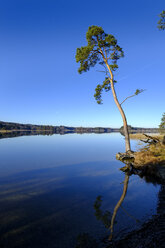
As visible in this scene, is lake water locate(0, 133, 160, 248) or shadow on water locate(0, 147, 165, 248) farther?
lake water locate(0, 133, 160, 248)

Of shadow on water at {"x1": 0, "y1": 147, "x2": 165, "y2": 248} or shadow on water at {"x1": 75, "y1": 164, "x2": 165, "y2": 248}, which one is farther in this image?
shadow on water at {"x1": 0, "y1": 147, "x2": 165, "y2": 248}

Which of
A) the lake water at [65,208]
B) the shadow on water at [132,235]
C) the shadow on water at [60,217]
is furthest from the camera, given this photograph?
the lake water at [65,208]

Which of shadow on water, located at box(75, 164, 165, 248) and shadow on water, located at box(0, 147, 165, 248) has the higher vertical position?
shadow on water, located at box(75, 164, 165, 248)

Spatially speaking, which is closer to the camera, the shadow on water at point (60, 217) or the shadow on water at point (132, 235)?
the shadow on water at point (132, 235)

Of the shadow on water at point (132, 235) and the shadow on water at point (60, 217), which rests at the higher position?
the shadow on water at point (132, 235)

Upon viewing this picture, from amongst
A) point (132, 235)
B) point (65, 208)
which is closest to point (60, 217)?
point (65, 208)

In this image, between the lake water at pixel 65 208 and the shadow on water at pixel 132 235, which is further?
the lake water at pixel 65 208

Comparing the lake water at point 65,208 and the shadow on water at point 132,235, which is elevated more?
the shadow on water at point 132,235

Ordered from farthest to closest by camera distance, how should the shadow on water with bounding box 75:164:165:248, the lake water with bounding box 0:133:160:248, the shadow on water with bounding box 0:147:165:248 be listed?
the lake water with bounding box 0:133:160:248, the shadow on water with bounding box 0:147:165:248, the shadow on water with bounding box 75:164:165:248

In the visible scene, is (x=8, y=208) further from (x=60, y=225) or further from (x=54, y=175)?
(x=54, y=175)

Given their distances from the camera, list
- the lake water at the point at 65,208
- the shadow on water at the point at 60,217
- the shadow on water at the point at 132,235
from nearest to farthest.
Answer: the shadow on water at the point at 132,235 < the shadow on water at the point at 60,217 < the lake water at the point at 65,208

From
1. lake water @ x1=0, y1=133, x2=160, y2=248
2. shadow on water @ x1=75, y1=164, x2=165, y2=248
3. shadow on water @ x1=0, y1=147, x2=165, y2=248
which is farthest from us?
lake water @ x1=0, y1=133, x2=160, y2=248

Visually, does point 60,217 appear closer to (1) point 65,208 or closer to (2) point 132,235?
(1) point 65,208

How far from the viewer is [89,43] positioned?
64.6 ft
